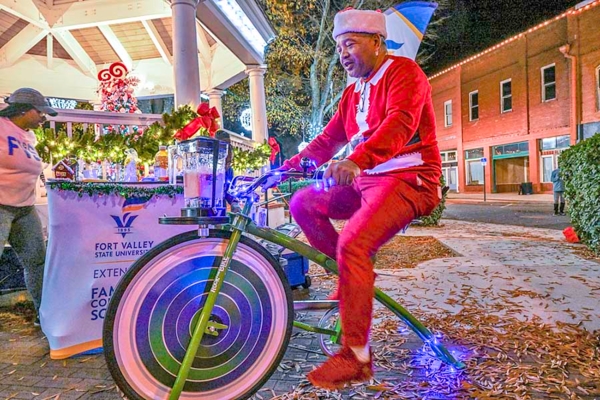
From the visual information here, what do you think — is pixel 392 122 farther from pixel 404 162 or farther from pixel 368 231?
pixel 368 231

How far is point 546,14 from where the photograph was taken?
29188 millimetres

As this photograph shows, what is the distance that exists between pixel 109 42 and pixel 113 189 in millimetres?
9135

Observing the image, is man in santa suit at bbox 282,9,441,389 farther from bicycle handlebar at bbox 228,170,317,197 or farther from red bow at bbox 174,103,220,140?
red bow at bbox 174,103,220,140

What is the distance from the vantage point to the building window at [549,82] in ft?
82.5

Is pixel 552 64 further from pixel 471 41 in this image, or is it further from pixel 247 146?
pixel 247 146

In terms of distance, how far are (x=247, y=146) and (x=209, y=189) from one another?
8492mm

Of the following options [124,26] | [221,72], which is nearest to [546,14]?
[221,72]

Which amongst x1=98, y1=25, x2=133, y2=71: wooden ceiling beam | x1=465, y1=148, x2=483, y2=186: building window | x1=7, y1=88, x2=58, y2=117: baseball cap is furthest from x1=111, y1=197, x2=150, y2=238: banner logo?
x1=465, y1=148, x2=483, y2=186: building window

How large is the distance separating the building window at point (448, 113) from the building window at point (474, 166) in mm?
3271

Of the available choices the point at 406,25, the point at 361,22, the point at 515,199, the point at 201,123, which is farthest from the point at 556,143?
the point at 361,22

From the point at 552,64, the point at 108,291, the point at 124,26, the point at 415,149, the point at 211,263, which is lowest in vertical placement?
the point at 108,291

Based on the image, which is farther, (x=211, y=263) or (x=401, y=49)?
(x=401, y=49)

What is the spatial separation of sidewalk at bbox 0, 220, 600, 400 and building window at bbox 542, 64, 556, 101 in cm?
2353

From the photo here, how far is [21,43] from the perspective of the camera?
993 cm
